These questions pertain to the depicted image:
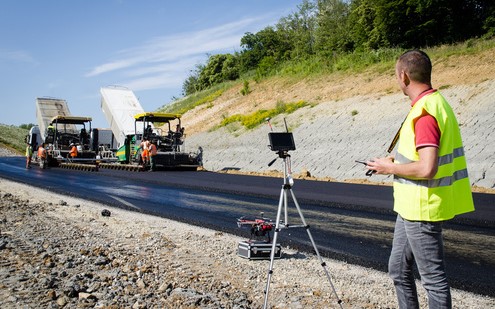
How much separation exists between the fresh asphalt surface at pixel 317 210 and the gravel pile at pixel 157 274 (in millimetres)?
750

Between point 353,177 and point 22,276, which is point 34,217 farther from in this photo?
point 353,177

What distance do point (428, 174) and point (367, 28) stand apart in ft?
123

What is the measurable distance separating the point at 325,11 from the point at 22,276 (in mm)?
50239

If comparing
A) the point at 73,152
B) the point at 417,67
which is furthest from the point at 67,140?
the point at 417,67

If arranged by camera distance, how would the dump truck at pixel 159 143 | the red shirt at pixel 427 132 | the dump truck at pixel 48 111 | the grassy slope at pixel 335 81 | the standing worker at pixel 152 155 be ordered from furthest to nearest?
the dump truck at pixel 48 111
the grassy slope at pixel 335 81
the dump truck at pixel 159 143
the standing worker at pixel 152 155
the red shirt at pixel 427 132

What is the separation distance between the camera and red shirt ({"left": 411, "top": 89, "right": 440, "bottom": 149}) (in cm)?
286

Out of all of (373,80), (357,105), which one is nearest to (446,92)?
(357,105)

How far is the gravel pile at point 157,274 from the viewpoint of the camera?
4754 millimetres

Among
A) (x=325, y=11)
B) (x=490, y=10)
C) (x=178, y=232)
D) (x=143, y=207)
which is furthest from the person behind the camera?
(x=325, y=11)

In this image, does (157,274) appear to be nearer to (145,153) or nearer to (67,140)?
(145,153)

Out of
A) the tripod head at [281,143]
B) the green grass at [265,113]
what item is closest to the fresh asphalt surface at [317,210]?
the tripod head at [281,143]

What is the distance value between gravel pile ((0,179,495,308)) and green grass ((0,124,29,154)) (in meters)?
45.2

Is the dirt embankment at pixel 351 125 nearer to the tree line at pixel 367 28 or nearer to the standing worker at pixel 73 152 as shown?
the tree line at pixel 367 28

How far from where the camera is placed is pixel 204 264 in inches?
245
